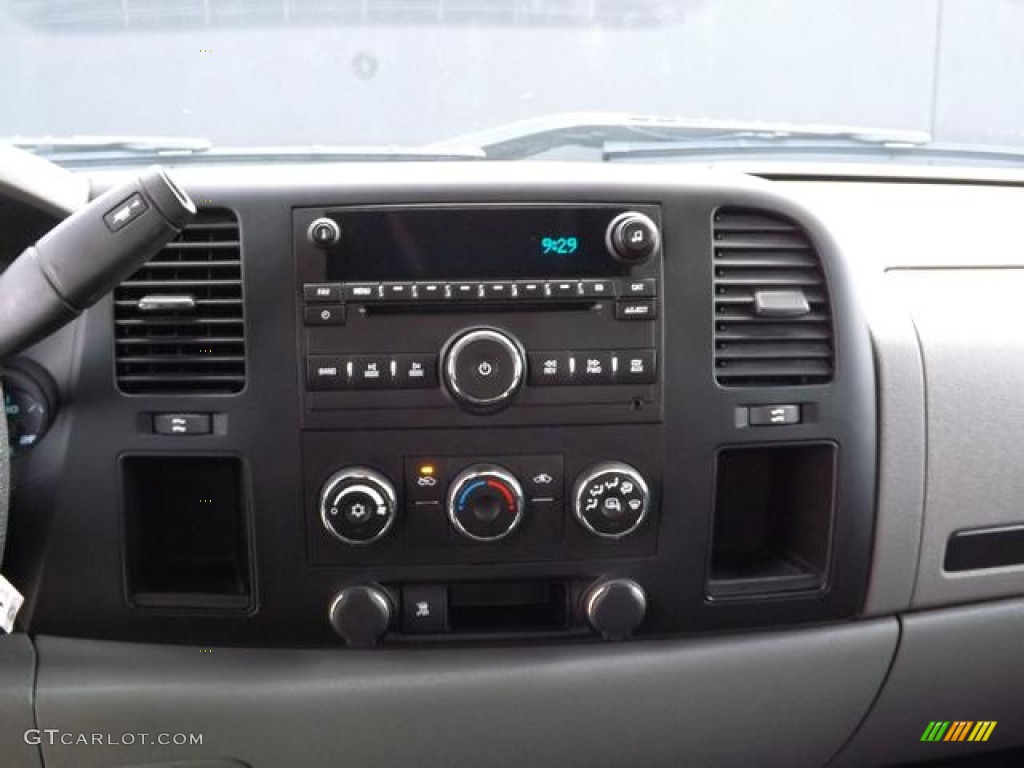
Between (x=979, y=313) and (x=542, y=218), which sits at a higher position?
(x=542, y=218)

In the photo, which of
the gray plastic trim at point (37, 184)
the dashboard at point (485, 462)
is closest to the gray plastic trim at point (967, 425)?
the dashboard at point (485, 462)

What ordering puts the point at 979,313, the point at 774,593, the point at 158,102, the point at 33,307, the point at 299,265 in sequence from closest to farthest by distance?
the point at 33,307, the point at 299,265, the point at 774,593, the point at 979,313, the point at 158,102

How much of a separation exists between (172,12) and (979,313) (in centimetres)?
157

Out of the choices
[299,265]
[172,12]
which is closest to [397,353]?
[299,265]

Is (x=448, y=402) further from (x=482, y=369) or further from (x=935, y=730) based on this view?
(x=935, y=730)

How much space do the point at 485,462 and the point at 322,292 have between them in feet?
1.02

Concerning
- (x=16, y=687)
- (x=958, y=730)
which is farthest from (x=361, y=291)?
(x=958, y=730)

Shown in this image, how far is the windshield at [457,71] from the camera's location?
73.4 inches

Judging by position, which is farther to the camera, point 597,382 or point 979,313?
point 979,313

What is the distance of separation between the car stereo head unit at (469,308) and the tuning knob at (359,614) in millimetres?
231

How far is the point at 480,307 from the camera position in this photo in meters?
1.31

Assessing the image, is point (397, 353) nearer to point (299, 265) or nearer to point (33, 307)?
point (299, 265)

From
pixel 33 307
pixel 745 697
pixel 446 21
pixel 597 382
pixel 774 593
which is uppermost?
pixel 446 21

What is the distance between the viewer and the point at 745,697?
1.50 meters
